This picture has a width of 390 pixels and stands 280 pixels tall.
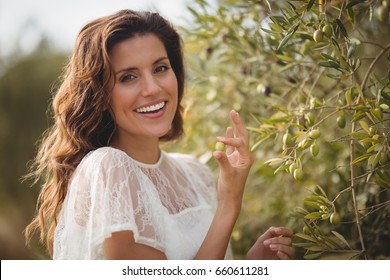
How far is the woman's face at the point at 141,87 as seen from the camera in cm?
162

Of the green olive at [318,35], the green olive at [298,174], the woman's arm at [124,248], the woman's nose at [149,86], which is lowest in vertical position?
the woman's arm at [124,248]

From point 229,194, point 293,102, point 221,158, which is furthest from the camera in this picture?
point 293,102

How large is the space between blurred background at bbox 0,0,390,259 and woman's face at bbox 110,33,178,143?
210mm

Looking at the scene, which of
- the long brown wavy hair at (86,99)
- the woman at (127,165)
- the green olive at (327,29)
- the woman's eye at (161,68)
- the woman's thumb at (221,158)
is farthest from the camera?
the woman's eye at (161,68)

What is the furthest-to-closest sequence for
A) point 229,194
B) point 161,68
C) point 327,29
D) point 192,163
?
point 192,163 < point 161,68 < point 229,194 < point 327,29

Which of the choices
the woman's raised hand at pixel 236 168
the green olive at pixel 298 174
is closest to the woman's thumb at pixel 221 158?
the woman's raised hand at pixel 236 168

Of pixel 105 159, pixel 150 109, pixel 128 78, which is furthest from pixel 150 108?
pixel 105 159

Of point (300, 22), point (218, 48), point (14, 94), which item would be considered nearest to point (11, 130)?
point (14, 94)

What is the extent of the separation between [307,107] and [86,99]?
72 cm

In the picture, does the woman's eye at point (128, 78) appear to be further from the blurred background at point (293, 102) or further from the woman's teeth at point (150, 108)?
the blurred background at point (293, 102)

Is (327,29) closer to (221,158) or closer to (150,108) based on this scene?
(221,158)

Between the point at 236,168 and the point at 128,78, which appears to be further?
the point at 128,78

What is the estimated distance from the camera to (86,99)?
167cm

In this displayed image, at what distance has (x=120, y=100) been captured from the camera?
64.1 inches
